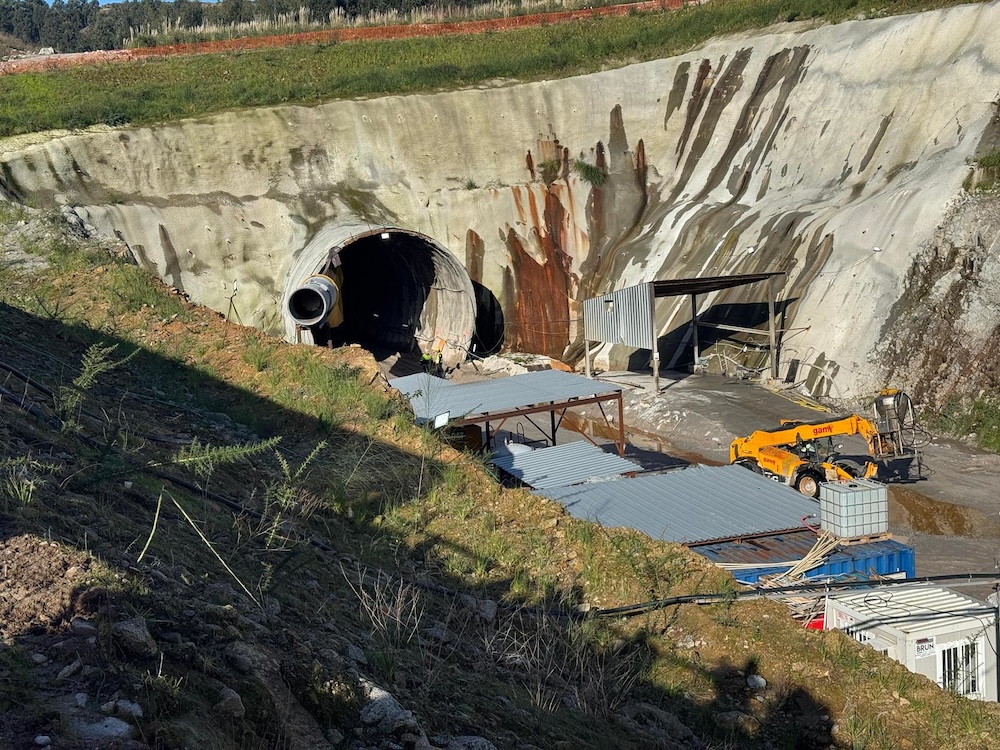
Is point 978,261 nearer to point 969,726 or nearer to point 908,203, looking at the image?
point 908,203

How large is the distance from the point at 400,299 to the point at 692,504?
20097 millimetres

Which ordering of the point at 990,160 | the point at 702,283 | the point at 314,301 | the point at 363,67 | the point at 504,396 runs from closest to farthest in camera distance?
the point at 504,396, the point at 990,160, the point at 702,283, the point at 314,301, the point at 363,67

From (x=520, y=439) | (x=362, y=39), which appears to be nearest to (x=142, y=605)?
(x=520, y=439)

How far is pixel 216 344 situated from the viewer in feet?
53.6

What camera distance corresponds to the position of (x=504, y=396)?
58.7ft

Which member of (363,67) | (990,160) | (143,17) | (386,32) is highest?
(143,17)

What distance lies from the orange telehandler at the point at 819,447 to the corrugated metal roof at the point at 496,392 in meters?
2.84

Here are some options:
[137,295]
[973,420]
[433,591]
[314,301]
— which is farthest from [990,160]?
[433,591]

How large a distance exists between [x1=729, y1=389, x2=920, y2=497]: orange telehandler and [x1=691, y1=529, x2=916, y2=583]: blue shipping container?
4.99 meters

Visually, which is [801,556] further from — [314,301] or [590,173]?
[590,173]

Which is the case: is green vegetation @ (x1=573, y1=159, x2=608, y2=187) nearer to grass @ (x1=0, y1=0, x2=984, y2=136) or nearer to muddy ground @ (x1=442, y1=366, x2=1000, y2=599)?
grass @ (x1=0, y1=0, x2=984, y2=136)

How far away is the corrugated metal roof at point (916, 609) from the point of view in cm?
893

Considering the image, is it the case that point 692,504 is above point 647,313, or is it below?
below

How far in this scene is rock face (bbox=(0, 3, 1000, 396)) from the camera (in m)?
24.8
